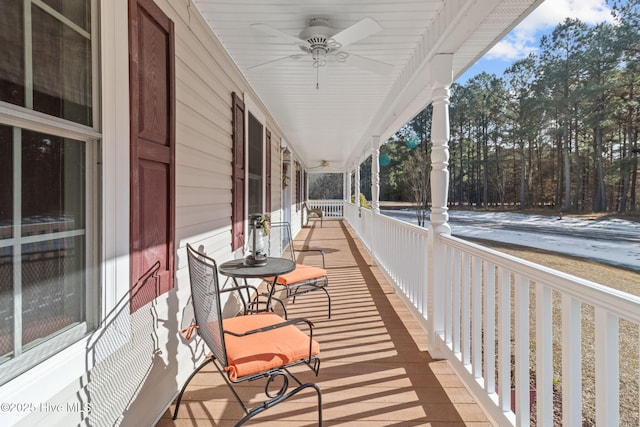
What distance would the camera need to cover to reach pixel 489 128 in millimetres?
7047

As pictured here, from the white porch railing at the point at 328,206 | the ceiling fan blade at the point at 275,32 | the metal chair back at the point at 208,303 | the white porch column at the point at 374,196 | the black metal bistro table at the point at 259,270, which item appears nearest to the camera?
the metal chair back at the point at 208,303

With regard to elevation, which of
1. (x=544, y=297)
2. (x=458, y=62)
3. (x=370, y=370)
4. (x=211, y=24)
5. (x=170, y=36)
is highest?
(x=211, y=24)

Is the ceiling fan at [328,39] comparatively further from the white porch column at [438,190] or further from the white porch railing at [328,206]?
the white porch railing at [328,206]

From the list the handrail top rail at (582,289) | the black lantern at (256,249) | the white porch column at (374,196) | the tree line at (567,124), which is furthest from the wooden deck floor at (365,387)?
the white porch column at (374,196)

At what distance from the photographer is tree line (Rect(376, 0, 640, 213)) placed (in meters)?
2.34

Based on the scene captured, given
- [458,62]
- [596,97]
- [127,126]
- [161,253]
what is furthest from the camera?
[458,62]

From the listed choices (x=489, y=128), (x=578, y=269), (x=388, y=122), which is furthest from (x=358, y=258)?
(x=578, y=269)

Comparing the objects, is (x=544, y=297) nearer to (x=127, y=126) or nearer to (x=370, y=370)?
(x=370, y=370)

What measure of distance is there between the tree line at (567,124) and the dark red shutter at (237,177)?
2945 millimetres

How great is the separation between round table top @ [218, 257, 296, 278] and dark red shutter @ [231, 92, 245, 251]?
70cm

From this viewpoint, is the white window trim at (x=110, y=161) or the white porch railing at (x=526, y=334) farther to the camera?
the white window trim at (x=110, y=161)

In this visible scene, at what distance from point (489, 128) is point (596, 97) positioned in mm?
4792

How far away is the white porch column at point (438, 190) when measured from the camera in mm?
2742

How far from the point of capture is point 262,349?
186 centimetres
